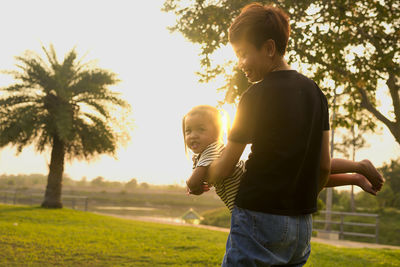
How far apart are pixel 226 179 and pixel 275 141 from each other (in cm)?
31

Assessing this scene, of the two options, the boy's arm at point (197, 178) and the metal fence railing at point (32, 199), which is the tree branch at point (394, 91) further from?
the metal fence railing at point (32, 199)

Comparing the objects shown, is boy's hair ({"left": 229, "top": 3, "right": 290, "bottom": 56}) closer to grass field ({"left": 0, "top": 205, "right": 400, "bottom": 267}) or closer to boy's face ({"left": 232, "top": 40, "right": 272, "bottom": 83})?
boy's face ({"left": 232, "top": 40, "right": 272, "bottom": 83})

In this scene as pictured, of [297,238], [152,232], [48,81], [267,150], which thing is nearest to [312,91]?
[267,150]

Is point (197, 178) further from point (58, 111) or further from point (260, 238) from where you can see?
point (58, 111)

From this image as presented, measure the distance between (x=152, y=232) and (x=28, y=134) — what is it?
9.87 m

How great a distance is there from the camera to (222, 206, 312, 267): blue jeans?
1691 millimetres

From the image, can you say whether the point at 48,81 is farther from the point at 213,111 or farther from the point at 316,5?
the point at 213,111

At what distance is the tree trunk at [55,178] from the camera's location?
73.3ft

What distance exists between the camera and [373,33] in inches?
321

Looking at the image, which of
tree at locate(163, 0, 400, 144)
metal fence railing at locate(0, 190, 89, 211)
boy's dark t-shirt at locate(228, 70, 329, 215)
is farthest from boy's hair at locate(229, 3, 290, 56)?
metal fence railing at locate(0, 190, 89, 211)

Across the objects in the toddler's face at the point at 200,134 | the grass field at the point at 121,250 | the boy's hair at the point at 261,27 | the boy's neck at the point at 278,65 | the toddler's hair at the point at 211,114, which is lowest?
the grass field at the point at 121,250

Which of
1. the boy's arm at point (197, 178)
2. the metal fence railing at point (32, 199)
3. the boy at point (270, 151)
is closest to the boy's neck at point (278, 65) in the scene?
the boy at point (270, 151)

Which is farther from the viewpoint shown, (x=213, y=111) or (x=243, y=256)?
(x=213, y=111)

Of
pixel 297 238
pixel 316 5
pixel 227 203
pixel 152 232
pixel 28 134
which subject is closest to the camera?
pixel 297 238
